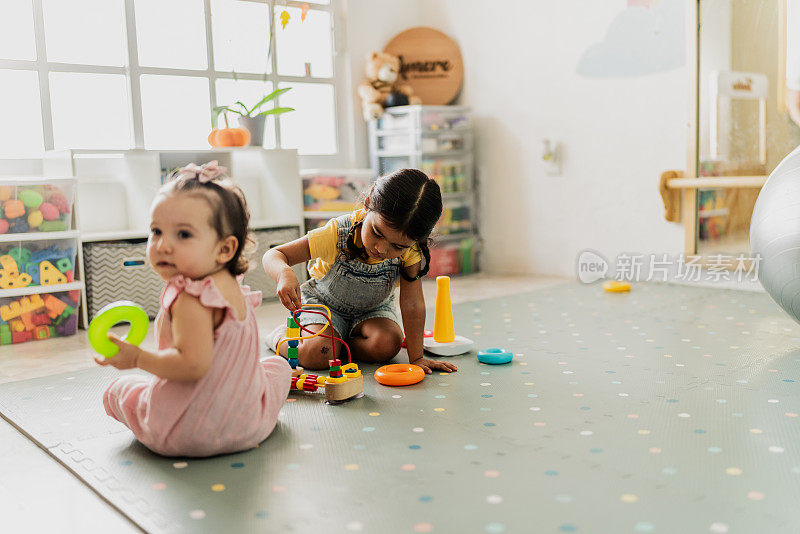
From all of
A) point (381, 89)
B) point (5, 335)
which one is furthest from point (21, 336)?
point (381, 89)

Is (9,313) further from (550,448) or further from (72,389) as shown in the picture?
(550,448)

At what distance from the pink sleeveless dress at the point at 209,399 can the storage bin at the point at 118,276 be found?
1.69 m

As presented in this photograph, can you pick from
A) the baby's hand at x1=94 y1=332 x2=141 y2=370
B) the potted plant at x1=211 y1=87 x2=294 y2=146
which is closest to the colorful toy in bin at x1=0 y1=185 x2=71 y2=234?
the potted plant at x1=211 y1=87 x2=294 y2=146

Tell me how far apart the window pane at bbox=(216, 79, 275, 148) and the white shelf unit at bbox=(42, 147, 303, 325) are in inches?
11.2

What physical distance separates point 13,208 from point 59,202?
0.61ft

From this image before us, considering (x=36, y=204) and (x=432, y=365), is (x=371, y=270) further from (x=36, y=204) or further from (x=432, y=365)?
(x=36, y=204)

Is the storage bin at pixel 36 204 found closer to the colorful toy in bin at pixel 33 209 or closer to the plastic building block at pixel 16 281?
the colorful toy in bin at pixel 33 209

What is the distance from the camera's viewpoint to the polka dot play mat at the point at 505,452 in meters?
1.30

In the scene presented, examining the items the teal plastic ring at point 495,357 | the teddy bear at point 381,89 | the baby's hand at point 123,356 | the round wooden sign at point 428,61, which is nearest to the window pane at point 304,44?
the teddy bear at point 381,89

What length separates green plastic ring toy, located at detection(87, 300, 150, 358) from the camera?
1.46m

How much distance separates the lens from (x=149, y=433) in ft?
5.24

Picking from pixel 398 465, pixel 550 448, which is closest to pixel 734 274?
pixel 550 448

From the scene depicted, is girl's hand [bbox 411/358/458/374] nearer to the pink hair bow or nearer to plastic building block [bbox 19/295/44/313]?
the pink hair bow

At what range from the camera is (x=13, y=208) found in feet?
9.62
